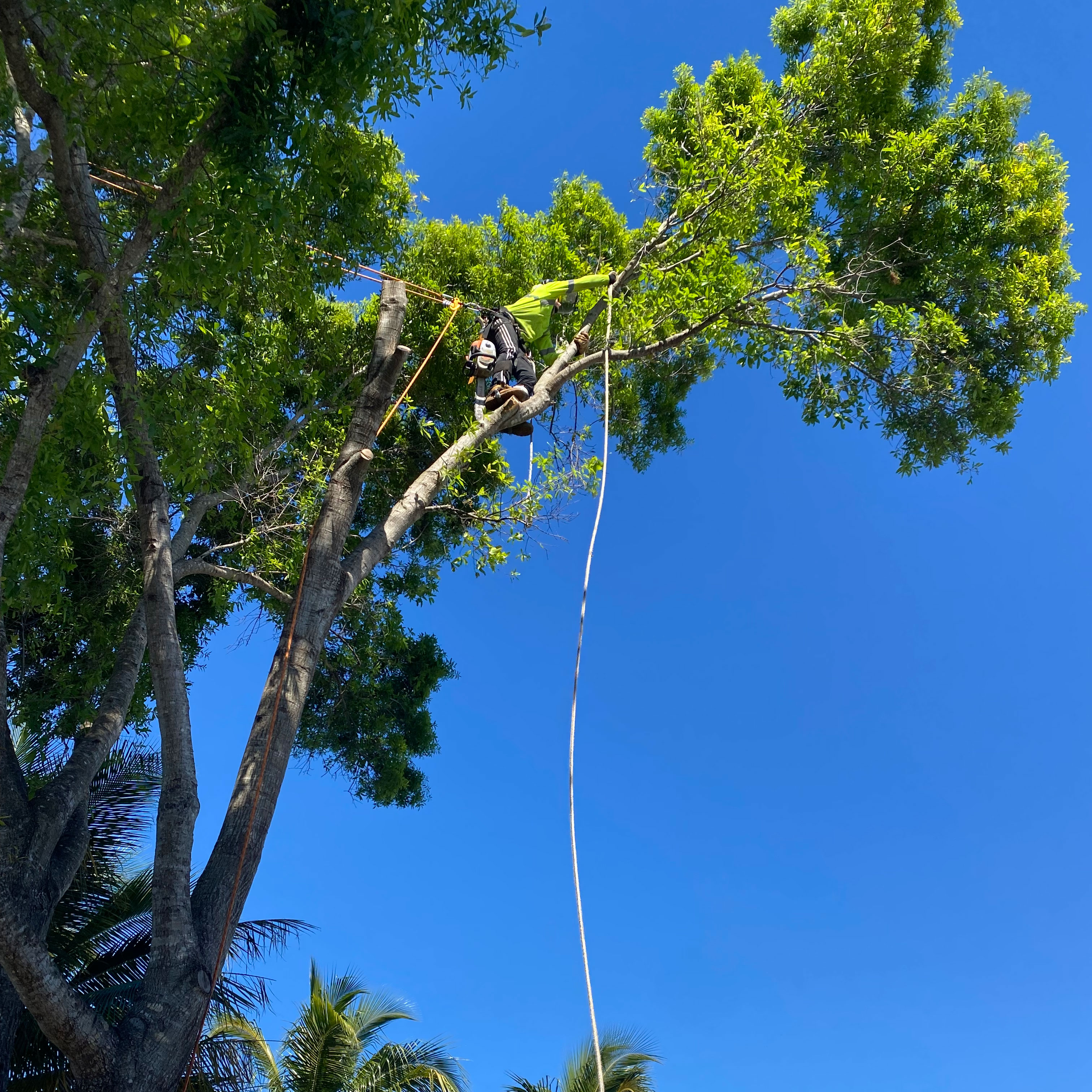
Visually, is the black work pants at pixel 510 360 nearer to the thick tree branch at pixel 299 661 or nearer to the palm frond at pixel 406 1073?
the thick tree branch at pixel 299 661

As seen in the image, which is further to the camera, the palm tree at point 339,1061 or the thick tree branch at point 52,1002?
the palm tree at point 339,1061

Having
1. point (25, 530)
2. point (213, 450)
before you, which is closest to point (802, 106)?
point (213, 450)

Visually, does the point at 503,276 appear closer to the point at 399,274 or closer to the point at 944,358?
the point at 399,274

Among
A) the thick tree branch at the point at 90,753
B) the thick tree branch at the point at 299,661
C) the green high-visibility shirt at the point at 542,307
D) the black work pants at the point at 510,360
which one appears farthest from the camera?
the green high-visibility shirt at the point at 542,307

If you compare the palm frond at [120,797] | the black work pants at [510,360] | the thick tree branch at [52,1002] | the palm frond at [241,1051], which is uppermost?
the black work pants at [510,360]

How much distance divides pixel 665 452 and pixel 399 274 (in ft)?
14.3

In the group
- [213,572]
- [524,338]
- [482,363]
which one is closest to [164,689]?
[213,572]

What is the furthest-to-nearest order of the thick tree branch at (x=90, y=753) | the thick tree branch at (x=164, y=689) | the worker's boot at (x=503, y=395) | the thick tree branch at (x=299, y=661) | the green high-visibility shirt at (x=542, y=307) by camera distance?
the green high-visibility shirt at (x=542, y=307)
the worker's boot at (x=503, y=395)
the thick tree branch at (x=90, y=753)
the thick tree branch at (x=299, y=661)
the thick tree branch at (x=164, y=689)

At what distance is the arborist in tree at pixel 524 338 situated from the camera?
7.27 m

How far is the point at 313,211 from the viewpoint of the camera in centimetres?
641

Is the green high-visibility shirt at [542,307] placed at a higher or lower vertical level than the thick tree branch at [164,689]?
higher

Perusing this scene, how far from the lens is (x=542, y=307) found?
825 cm

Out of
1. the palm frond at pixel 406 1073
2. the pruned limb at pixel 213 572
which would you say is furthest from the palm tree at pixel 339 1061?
the pruned limb at pixel 213 572

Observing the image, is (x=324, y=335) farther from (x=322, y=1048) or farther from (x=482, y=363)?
(x=322, y=1048)
